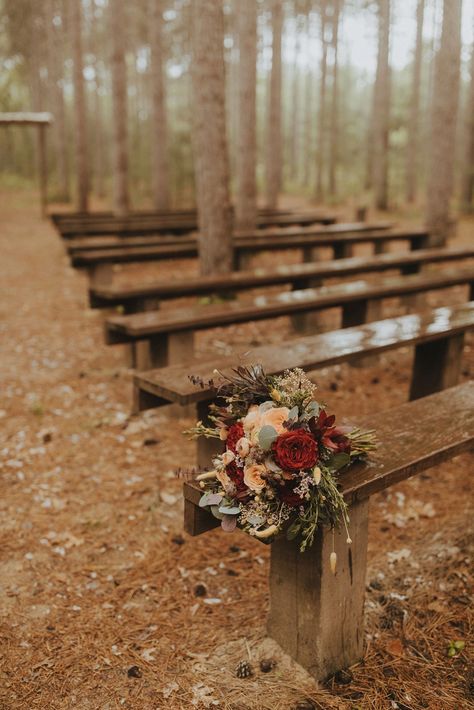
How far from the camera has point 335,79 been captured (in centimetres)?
2023

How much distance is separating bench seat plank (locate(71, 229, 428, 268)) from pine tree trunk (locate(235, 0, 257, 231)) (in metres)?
1.81

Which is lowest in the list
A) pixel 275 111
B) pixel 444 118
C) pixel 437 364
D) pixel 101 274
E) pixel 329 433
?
pixel 437 364

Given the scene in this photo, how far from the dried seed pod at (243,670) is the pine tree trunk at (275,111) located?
14.5m

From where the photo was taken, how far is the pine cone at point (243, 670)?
245cm

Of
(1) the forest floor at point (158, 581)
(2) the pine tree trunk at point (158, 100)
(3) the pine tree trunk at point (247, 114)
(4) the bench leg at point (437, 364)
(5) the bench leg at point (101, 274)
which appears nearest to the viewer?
(1) the forest floor at point (158, 581)

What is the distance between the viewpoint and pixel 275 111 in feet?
52.7

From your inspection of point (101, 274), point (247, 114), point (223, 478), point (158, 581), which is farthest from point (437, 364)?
point (247, 114)

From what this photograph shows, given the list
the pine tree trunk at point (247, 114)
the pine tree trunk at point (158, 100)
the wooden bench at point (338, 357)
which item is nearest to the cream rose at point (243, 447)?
the wooden bench at point (338, 357)

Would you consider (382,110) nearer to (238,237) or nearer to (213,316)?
(238,237)

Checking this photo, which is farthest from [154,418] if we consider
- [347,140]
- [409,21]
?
[347,140]

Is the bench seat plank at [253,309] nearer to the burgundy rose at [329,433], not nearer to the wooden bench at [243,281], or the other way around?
the wooden bench at [243,281]

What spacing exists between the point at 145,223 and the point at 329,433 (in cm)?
860

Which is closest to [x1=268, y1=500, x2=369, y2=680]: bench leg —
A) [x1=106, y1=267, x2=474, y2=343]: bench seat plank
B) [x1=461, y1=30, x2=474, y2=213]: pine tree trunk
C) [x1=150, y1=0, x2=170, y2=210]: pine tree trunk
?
[x1=106, y1=267, x2=474, y2=343]: bench seat plank

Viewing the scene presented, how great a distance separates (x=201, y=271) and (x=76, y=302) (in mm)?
1989
